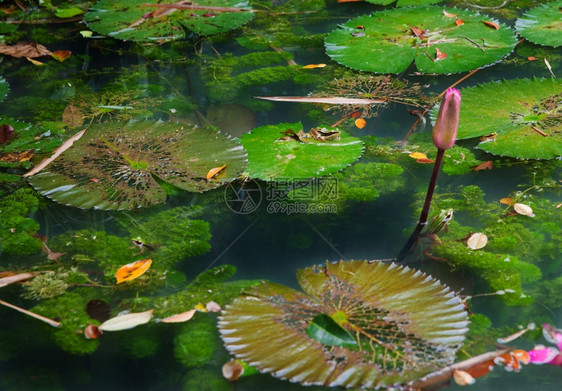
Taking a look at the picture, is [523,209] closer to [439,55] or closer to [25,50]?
[439,55]

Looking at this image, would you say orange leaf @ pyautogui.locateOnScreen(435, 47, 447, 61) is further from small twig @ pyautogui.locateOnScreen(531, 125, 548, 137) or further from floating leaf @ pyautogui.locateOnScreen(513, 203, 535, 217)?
floating leaf @ pyautogui.locateOnScreen(513, 203, 535, 217)

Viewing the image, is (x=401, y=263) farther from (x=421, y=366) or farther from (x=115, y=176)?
(x=115, y=176)

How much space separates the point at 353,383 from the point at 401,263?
42 centimetres

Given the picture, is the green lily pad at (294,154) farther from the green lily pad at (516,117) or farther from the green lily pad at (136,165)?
the green lily pad at (516,117)

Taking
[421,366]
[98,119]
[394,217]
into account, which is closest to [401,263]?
[394,217]

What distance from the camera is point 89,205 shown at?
1.66 m

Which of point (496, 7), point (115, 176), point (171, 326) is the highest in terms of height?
point (496, 7)

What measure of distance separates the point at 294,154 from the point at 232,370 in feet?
2.52

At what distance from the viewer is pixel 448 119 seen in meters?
1.37

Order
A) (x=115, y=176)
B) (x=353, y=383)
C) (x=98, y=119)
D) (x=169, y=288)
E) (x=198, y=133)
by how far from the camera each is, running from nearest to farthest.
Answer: (x=353, y=383) → (x=169, y=288) → (x=115, y=176) → (x=198, y=133) → (x=98, y=119)

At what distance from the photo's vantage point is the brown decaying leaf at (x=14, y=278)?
1.46m

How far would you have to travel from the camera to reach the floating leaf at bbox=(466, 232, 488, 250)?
4.87ft

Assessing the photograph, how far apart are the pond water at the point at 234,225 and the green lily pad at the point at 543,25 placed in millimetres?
58

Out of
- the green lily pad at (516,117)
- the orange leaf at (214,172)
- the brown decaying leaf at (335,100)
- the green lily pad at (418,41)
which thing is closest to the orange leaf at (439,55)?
the green lily pad at (418,41)
